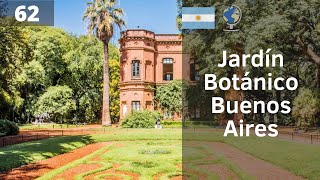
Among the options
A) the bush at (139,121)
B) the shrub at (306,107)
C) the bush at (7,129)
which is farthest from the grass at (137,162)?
the bush at (139,121)

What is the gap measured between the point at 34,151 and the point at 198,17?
24.2 m

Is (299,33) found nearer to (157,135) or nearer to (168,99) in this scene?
(157,135)

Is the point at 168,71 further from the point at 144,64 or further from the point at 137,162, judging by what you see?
the point at 137,162

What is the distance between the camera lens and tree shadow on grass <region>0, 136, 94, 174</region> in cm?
1475

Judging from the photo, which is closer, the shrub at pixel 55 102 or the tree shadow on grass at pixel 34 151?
the tree shadow on grass at pixel 34 151

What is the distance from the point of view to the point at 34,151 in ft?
58.5

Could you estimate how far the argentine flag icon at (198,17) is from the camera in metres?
32.1

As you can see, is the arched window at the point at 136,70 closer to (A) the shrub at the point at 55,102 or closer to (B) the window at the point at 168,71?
(B) the window at the point at 168,71

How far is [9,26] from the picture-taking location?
18.2m

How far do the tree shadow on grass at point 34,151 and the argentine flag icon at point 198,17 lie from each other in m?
16.0

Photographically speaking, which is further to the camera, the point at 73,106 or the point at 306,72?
the point at 73,106

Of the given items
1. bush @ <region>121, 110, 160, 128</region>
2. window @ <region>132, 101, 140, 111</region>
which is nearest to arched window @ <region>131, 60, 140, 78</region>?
window @ <region>132, 101, 140, 111</region>

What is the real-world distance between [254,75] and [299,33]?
913cm

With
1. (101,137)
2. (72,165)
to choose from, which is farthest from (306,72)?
(72,165)
